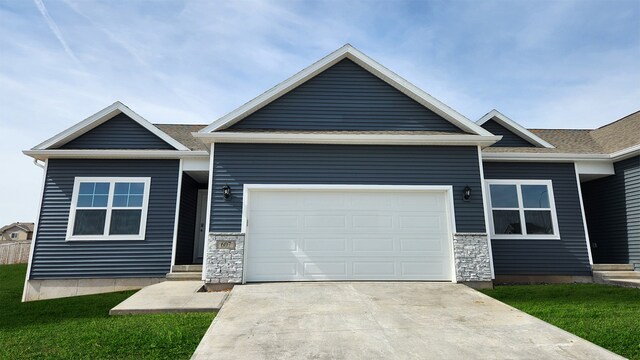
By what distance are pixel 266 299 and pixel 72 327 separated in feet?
9.32

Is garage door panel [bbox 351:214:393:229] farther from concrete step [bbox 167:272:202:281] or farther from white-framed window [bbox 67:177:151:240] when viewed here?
white-framed window [bbox 67:177:151:240]

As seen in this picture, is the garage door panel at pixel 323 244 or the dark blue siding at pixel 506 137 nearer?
the garage door panel at pixel 323 244

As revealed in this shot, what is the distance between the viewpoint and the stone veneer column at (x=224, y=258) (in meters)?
7.02

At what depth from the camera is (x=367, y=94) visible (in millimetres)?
8727

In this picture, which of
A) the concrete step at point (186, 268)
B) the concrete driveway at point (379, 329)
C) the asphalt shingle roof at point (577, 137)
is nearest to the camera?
the concrete driveway at point (379, 329)

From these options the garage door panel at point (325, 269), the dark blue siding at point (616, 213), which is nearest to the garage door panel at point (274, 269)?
the garage door panel at point (325, 269)

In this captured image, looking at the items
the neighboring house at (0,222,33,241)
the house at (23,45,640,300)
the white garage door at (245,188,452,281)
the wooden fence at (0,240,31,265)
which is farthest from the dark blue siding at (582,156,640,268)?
the neighboring house at (0,222,33,241)

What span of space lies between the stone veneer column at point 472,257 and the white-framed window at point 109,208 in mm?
7881

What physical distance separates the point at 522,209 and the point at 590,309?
4112mm

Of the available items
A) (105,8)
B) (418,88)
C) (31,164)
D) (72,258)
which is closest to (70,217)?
(72,258)

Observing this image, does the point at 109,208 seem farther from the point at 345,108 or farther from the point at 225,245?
the point at 345,108

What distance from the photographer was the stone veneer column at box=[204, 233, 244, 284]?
7016 mm

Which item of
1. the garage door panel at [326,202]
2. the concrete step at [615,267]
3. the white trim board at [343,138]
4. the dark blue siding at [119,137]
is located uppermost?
the dark blue siding at [119,137]

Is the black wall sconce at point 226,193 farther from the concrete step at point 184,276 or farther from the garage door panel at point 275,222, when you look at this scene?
the concrete step at point 184,276
